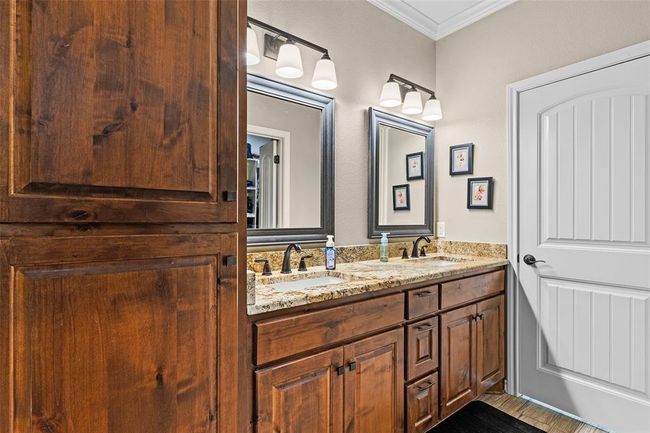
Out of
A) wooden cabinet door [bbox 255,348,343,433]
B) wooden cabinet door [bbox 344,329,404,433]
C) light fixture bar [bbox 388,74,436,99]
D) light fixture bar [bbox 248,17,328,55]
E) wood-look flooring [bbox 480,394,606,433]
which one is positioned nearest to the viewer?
wooden cabinet door [bbox 255,348,343,433]

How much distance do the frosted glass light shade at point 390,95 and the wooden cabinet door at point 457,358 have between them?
1.37 metres

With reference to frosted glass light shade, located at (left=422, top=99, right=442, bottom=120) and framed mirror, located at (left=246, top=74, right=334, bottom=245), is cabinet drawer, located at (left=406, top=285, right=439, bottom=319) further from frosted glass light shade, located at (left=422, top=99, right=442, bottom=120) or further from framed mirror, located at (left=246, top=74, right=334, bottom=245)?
frosted glass light shade, located at (left=422, top=99, right=442, bottom=120)

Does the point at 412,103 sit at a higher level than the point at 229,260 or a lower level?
higher

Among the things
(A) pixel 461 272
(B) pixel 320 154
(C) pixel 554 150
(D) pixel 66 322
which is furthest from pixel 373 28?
(D) pixel 66 322

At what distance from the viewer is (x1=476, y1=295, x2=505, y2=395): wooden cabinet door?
2143mm

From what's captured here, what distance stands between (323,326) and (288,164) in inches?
37.7

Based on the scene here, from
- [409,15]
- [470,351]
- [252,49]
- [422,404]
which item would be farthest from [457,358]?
[409,15]

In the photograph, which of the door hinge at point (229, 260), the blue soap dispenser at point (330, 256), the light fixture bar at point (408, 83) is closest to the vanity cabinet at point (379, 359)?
the door hinge at point (229, 260)

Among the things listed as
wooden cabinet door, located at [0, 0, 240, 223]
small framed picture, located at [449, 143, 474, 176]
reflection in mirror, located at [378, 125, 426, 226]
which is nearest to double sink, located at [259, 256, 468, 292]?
reflection in mirror, located at [378, 125, 426, 226]

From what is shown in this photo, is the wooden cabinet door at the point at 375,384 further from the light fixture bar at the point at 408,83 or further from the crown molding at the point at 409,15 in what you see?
the crown molding at the point at 409,15

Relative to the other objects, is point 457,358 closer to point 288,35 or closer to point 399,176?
point 399,176

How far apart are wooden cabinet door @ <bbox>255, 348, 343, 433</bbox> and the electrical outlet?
1.67m

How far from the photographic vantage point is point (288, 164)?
1.98m

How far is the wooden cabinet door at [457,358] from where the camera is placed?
1.89m
